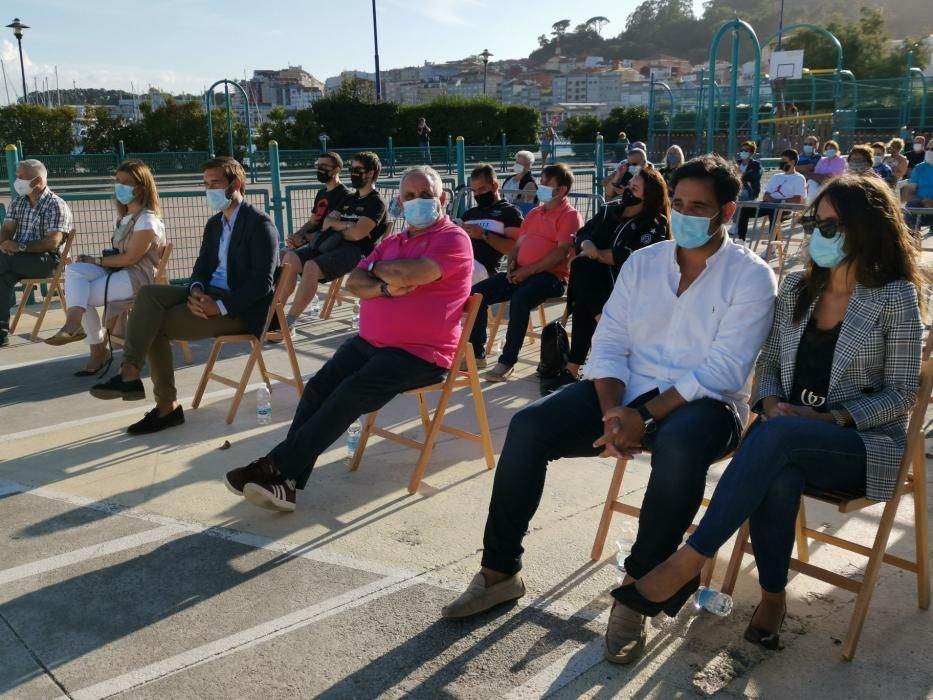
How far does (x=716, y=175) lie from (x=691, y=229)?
0.23 meters

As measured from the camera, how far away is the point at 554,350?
632 centimetres

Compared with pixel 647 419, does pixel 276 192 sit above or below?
above

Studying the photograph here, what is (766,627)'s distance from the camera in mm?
2967

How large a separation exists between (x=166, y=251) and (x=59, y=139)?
76.7ft

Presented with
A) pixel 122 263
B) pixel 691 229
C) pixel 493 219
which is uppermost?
pixel 691 229

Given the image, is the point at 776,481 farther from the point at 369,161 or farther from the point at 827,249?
the point at 369,161

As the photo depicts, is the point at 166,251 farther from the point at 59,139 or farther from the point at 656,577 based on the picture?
the point at 59,139

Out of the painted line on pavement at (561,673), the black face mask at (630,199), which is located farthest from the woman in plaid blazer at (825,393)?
the black face mask at (630,199)

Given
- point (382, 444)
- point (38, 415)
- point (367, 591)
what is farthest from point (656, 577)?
point (38, 415)

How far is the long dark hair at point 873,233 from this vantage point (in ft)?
10.2

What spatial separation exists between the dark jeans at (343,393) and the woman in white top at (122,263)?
2.65 metres

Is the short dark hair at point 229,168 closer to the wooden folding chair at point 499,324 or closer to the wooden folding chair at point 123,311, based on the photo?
the wooden folding chair at point 123,311

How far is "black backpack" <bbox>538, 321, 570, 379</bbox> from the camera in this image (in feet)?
20.7

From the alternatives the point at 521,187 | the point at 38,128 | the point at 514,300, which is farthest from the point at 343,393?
the point at 38,128
